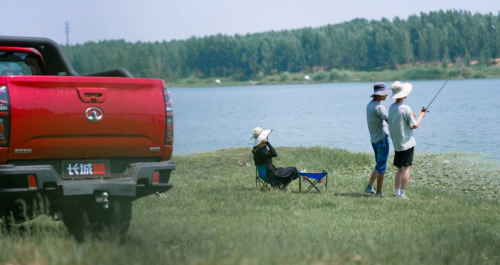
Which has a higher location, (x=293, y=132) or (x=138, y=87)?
(x=138, y=87)

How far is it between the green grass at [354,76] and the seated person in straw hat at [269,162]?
3221 inches

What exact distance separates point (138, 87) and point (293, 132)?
32.0 metres

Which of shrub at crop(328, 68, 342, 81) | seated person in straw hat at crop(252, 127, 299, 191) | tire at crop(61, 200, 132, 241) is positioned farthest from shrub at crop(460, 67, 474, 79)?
tire at crop(61, 200, 132, 241)

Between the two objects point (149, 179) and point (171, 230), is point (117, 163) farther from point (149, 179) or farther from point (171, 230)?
point (171, 230)

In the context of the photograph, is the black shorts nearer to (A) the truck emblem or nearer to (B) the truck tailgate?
(B) the truck tailgate

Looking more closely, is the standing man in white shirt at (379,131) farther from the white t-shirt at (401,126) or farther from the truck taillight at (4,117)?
the truck taillight at (4,117)

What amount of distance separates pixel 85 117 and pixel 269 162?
612 cm

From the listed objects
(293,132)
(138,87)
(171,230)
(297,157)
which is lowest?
(293,132)

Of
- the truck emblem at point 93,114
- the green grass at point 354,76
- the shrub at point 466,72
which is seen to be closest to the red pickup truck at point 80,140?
the truck emblem at point 93,114

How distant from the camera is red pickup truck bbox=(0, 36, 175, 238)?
5.83 meters

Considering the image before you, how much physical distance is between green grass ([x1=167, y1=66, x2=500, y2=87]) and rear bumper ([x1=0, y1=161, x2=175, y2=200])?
87.3 metres

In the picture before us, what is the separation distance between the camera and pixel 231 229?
7.46 m

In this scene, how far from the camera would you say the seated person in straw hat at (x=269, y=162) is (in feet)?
38.2

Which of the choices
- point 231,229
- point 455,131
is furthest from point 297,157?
point 455,131
